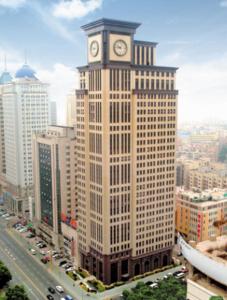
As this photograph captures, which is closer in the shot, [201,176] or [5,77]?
[201,176]

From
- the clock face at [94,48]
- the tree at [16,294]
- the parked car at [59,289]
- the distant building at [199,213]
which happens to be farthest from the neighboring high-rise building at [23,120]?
the tree at [16,294]

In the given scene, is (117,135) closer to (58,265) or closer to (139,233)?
(139,233)

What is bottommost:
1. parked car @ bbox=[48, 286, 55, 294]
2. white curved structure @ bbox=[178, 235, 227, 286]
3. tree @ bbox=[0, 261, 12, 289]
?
parked car @ bbox=[48, 286, 55, 294]

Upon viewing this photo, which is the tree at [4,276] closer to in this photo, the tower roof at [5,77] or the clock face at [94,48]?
the clock face at [94,48]

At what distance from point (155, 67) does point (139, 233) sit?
30.4m

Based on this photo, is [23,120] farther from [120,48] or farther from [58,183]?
[120,48]

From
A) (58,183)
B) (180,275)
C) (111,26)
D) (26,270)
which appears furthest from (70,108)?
(180,275)

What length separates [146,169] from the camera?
66.9m

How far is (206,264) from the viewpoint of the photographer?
84.5 ft

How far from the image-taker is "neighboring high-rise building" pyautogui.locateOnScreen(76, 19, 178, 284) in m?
62.4

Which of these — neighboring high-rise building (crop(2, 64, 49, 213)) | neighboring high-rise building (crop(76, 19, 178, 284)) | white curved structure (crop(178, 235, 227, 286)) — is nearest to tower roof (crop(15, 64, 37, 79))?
neighboring high-rise building (crop(2, 64, 49, 213))

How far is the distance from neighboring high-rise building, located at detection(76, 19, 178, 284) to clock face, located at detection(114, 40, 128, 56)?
0.56 feet

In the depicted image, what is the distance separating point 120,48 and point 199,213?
39808 mm

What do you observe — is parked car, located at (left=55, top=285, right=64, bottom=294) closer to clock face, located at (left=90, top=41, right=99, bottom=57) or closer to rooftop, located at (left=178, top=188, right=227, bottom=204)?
rooftop, located at (left=178, top=188, right=227, bottom=204)
